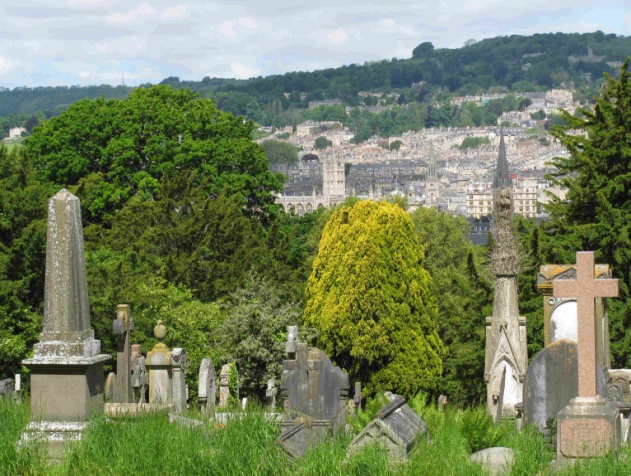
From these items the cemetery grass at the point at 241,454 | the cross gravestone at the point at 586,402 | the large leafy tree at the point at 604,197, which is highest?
the large leafy tree at the point at 604,197

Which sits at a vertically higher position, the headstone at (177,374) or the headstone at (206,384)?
the headstone at (177,374)

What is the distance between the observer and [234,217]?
38.0m

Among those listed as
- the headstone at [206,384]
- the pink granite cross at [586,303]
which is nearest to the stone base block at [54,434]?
the pink granite cross at [586,303]

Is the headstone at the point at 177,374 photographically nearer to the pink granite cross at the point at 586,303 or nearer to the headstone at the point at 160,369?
the headstone at the point at 160,369

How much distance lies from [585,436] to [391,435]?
1.52 m

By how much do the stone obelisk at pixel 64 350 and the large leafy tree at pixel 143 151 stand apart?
Answer: 109 feet

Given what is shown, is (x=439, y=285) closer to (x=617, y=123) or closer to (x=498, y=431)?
(x=617, y=123)

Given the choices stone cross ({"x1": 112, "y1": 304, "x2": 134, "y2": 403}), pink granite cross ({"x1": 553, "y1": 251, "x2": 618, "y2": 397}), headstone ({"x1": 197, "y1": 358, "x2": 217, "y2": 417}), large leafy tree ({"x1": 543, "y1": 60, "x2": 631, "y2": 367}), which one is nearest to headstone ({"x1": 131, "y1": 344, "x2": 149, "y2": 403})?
headstone ({"x1": 197, "y1": 358, "x2": 217, "y2": 417})

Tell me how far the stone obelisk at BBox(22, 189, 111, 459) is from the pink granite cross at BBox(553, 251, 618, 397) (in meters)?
4.25

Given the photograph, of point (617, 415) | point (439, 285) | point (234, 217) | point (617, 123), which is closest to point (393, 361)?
point (234, 217)

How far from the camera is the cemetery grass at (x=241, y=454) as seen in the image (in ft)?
35.5

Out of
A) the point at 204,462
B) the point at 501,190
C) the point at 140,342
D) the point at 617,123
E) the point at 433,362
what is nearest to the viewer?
the point at 204,462

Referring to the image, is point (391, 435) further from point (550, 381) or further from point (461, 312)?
point (461, 312)

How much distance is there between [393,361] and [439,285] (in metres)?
12.3
